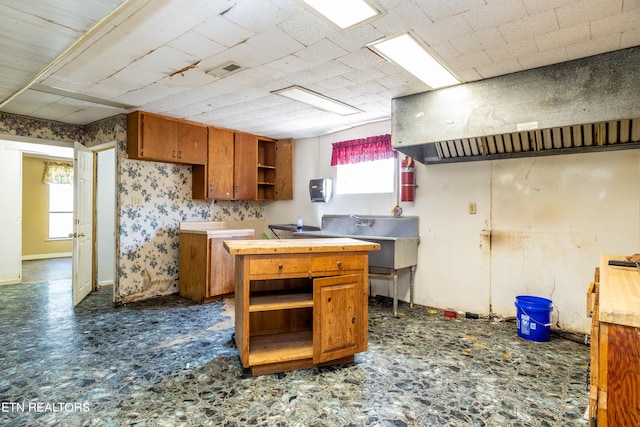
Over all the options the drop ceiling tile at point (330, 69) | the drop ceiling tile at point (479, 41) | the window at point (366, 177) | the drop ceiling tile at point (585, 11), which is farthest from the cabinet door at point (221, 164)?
the drop ceiling tile at point (585, 11)

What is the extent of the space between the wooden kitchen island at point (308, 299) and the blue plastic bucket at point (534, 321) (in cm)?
153

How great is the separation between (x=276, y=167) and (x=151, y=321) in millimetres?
2930

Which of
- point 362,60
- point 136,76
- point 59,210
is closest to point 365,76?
point 362,60

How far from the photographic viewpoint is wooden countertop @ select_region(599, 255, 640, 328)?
892mm

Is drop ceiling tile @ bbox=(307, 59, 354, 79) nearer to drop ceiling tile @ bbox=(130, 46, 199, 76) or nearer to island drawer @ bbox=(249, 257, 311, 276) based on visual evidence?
drop ceiling tile @ bbox=(130, 46, 199, 76)

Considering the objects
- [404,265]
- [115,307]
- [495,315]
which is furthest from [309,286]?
[115,307]

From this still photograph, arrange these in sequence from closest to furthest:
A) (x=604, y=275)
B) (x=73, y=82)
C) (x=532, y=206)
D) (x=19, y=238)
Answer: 1. (x=604, y=275)
2. (x=73, y=82)
3. (x=532, y=206)
4. (x=19, y=238)

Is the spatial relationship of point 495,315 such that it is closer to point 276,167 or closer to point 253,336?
point 253,336

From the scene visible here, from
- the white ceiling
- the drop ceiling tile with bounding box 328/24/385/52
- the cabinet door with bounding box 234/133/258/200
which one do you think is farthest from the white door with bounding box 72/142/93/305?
the drop ceiling tile with bounding box 328/24/385/52

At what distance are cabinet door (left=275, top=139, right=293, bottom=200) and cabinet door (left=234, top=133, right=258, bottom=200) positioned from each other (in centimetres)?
42

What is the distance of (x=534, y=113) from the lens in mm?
2551

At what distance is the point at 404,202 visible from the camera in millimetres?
4133

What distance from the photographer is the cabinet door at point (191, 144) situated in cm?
426

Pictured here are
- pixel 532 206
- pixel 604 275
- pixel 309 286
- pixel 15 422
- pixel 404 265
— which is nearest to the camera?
pixel 604 275
